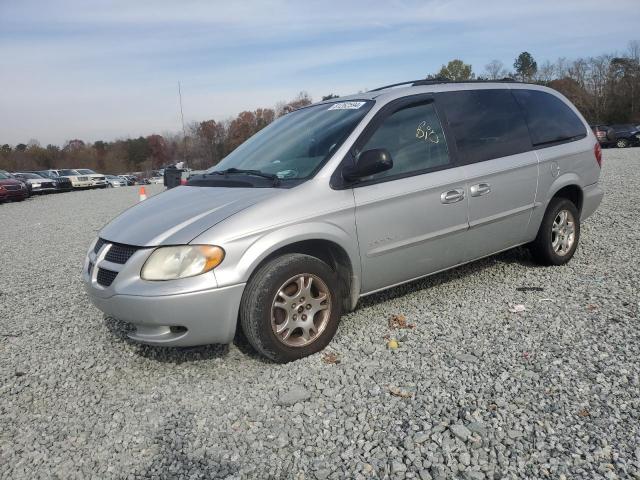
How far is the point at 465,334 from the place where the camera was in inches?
149

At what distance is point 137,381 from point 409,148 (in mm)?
2636

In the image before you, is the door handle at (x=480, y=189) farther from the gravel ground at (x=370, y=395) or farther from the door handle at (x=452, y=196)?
the gravel ground at (x=370, y=395)

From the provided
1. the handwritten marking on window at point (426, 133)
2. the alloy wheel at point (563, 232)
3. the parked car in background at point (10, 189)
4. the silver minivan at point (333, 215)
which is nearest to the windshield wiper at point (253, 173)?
the silver minivan at point (333, 215)

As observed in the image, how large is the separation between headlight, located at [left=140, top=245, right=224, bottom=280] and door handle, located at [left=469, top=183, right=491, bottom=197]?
7.38 ft

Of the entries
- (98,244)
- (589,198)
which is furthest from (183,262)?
(589,198)

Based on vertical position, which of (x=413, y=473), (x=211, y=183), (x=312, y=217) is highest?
(x=211, y=183)

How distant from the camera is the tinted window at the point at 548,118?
4.97m

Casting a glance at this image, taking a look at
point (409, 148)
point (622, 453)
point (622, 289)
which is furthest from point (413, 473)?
point (622, 289)

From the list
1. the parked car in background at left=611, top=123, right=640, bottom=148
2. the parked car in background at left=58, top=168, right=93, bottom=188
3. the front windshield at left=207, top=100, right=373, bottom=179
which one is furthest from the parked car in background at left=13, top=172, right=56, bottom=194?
the parked car in background at left=611, top=123, right=640, bottom=148

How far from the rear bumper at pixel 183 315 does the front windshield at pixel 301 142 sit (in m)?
1.10

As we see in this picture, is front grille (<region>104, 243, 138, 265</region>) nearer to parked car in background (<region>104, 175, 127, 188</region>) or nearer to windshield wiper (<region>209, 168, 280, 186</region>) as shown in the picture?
windshield wiper (<region>209, 168, 280, 186</region>)

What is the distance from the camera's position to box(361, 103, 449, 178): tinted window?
3.96 metres

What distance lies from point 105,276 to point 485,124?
11.1 ft

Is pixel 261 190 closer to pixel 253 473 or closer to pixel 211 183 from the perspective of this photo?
pixel 211 183
